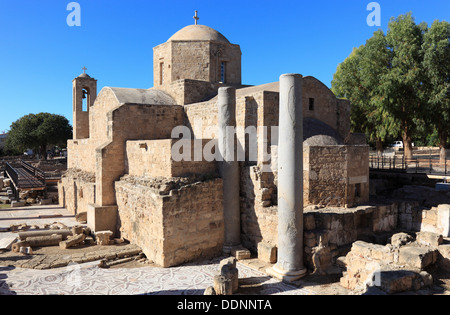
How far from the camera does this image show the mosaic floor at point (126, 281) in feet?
22.8

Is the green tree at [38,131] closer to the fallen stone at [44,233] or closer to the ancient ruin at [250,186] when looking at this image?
the ancient ruin at [250,186]

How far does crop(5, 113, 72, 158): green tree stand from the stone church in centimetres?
2801

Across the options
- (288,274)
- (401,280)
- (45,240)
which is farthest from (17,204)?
(401,280)

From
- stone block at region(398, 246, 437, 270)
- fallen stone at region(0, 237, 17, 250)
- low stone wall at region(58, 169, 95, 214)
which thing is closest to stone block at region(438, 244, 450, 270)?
stone block at region(398, 246, 437, 270)

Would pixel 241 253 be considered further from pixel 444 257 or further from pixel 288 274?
pixel 444 257

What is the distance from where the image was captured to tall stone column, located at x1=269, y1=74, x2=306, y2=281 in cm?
735

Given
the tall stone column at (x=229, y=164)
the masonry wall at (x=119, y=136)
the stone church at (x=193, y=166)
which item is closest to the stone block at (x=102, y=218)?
the stone church at (x=193, y=166)

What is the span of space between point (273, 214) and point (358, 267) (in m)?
2.44

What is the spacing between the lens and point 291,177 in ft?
24.2

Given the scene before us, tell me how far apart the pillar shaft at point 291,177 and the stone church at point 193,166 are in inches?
47.2

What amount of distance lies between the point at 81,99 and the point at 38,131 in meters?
23.3

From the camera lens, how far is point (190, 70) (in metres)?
14.0

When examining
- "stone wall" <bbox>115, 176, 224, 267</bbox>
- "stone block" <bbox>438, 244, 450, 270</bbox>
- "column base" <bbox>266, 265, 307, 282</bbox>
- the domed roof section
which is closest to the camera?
"column base" <bbox>266, 265, 307, 282</bbox>

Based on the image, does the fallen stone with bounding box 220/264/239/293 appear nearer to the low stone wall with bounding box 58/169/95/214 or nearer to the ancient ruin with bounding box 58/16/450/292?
the ancient ruin with bounding box 58/16/450/292
